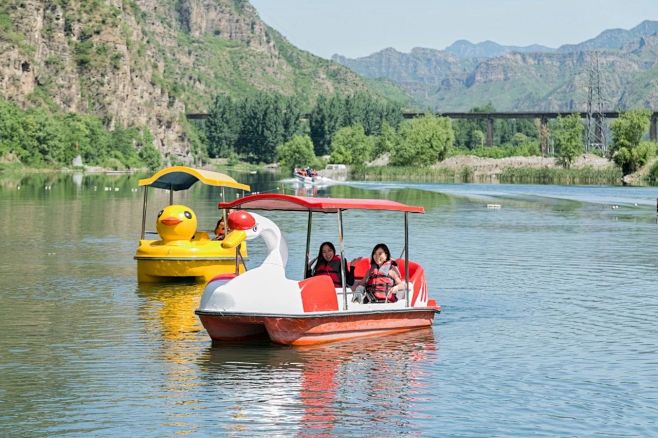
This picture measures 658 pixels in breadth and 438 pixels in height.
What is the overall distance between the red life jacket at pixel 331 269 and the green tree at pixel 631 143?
119m

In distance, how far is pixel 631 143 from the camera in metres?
141

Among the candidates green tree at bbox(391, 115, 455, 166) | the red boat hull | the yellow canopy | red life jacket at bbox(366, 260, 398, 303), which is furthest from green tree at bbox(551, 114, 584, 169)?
the red boat hull

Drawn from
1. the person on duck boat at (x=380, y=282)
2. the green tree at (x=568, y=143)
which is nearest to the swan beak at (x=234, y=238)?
the person on duck boat at (x=380, y=282)

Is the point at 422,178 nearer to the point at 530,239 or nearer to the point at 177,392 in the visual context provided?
the point at 530,239

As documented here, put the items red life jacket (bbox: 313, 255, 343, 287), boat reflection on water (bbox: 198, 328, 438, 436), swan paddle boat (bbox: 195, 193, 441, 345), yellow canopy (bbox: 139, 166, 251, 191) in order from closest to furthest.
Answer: boat reflection on water (bbox: 198, 328, 438, 436), swan paddle boat (bbox: 195, 193, 441, 345), red life jacket (bbox: 313, 255, 343, 287), yellow canopy (bbox: 139, 166, 251, 191)

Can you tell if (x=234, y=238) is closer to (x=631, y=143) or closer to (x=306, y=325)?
(x=306, y=325)

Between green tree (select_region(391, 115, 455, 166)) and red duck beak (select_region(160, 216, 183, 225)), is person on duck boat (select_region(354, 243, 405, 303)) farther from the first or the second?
green tree (select_region(391, 115, 455, 166))

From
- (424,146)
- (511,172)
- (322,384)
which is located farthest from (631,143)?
(322,384)

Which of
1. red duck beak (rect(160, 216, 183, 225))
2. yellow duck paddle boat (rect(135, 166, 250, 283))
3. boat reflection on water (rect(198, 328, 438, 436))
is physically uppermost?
red duck beak (rect(160, 216, 183, 225))

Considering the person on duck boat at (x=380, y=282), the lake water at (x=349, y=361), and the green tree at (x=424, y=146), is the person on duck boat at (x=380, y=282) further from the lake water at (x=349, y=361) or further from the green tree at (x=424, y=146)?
the green tree at (x=424, y=146)

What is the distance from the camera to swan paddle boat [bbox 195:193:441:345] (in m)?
22.2

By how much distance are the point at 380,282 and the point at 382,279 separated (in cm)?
8

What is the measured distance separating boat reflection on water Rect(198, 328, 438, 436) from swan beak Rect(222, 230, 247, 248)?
224 cm

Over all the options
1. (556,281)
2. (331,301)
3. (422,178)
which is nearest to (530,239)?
(556,281)
